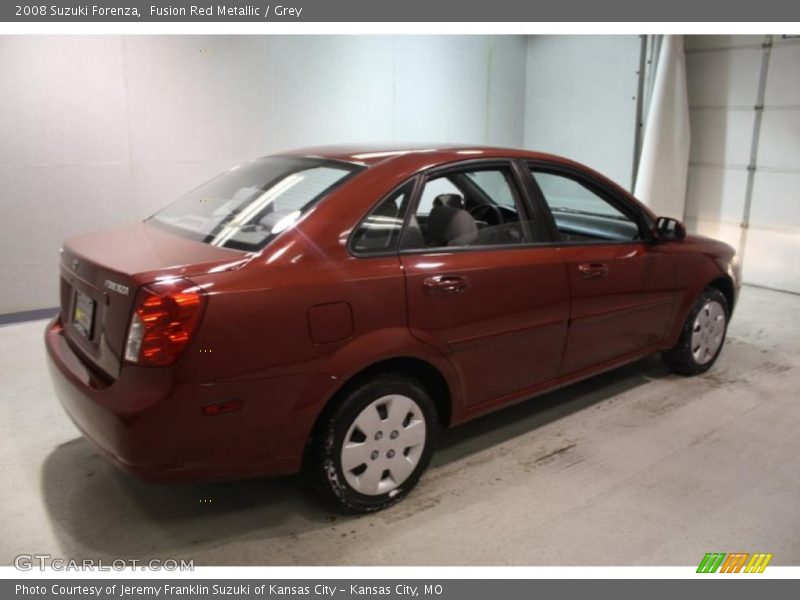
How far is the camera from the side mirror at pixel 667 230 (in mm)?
3631

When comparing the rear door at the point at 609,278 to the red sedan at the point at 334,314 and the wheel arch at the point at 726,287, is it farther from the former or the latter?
the wheel arch at the point at 726,287

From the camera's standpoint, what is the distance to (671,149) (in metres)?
6.89

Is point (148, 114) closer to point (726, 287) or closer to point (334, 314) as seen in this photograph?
point (334, 314)

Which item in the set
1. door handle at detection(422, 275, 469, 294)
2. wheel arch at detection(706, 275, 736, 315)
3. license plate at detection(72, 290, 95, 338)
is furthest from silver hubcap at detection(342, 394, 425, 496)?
wheel arch at detection(706, 275, 736, 315)

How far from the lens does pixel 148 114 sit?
536 centimetres

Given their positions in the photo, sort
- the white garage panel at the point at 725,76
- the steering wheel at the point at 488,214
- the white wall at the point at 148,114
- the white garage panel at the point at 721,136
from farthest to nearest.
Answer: the white garage panel at the point at 721,136
the white garage panel at the point at 725,76
the white wall at the point at 148,114
the steering wheel at the point at 488,214

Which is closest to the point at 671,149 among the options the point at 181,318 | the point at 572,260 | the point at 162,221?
the point at 572,260

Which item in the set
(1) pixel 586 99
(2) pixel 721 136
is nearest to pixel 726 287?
(2) pixel 721 136

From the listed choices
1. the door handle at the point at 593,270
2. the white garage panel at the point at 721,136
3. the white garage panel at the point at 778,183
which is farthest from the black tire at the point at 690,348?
the white garage panel at the point at 721,136

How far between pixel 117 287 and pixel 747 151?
629cm

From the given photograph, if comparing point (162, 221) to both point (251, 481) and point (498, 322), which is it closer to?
point (251, 481)

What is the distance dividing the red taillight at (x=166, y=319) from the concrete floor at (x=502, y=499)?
79cm

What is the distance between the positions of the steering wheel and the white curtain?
4.24 metres

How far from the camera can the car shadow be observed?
244 centimetres
